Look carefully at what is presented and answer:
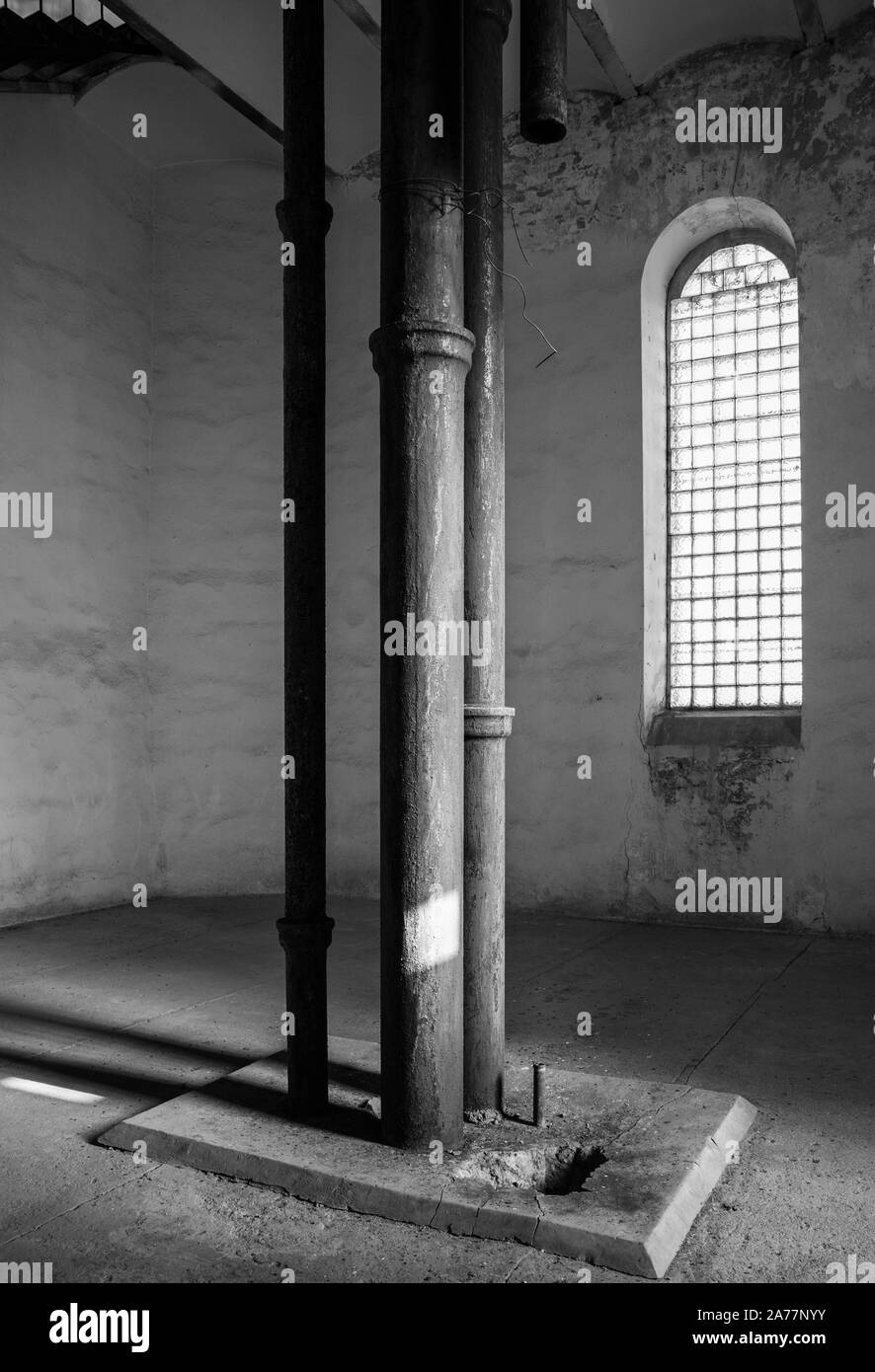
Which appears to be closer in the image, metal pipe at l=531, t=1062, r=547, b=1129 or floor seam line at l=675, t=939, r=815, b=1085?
metal pipe at l=531, t=1062, r=547, b=1129

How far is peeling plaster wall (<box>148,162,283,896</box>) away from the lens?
8.19 m

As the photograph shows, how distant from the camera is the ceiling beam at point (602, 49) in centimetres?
665

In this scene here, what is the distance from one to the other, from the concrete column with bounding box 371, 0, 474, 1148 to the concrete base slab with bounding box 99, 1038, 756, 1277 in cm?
19

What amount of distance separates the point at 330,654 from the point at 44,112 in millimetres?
4184

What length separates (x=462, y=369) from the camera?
3.10 meters

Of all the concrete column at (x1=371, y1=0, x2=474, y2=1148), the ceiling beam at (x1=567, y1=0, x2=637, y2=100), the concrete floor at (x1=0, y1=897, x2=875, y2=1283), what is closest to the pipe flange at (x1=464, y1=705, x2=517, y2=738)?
the concrete column at (x1=371, y1=0, x2=474, y2=1148)

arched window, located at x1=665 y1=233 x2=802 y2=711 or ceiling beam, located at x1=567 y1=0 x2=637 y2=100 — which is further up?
ceiling beam, located at x1=567 y1=0 x2=637 y2=100

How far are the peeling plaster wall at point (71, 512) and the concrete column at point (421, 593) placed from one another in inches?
189

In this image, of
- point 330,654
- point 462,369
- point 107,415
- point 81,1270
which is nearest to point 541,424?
point 330,654

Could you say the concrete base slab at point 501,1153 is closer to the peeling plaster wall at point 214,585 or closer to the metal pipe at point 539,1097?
the metal pipe at point 539,1097

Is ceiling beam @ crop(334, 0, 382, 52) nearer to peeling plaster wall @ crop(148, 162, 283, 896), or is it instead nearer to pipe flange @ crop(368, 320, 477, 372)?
peeling plaster wall @ crop(148, 162, 283, 896)

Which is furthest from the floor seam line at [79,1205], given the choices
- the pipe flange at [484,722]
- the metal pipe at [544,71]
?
the metal pipe at [544,71]

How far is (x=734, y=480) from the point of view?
286 inches

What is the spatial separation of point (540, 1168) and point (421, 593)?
161 cm
